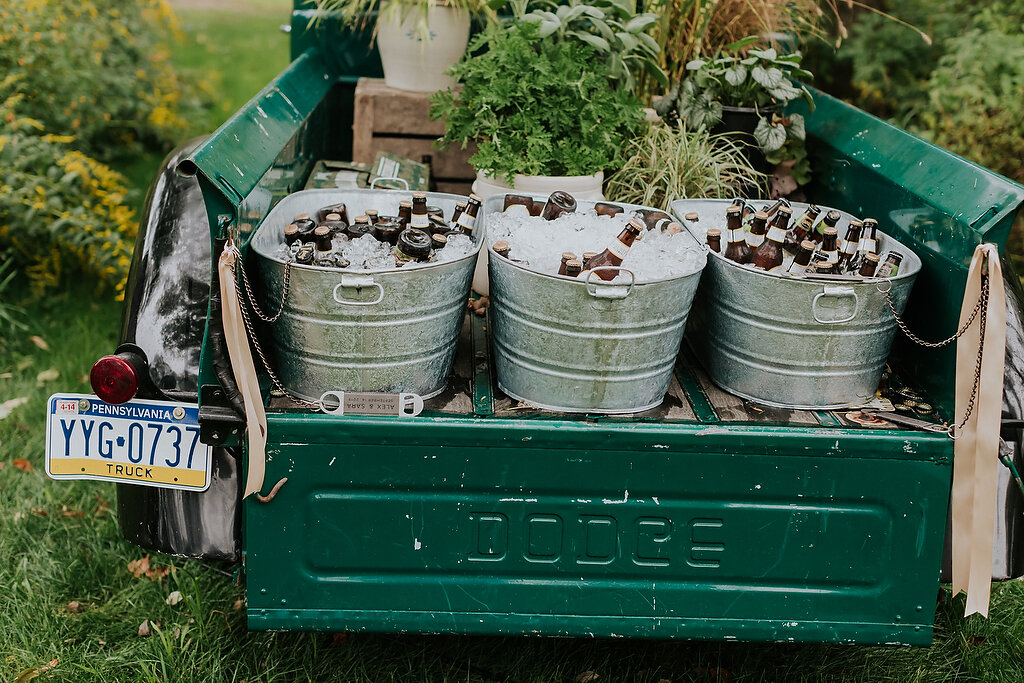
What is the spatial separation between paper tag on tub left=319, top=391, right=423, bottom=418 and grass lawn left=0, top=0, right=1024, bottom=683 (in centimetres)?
93

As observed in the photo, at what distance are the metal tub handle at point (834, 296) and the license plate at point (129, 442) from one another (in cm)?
142

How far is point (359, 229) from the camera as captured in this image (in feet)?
7.93

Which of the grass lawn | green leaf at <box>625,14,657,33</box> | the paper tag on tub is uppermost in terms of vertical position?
green leaf at <box>625,14,657,33</box>

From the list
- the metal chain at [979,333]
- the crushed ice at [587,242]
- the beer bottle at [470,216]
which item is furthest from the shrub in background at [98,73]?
the metal chain at [979,333]

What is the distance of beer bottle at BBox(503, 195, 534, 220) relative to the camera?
8.24 ft

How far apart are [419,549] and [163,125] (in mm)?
5795

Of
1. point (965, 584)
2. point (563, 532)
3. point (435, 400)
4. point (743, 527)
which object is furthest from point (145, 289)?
point (965, 584)

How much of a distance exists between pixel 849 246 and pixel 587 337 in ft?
2.97

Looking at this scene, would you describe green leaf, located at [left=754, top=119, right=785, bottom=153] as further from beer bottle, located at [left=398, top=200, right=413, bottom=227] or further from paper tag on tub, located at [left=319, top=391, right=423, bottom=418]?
paper tag on tub, located at [left=319, top=391, right=423, bottom=418]

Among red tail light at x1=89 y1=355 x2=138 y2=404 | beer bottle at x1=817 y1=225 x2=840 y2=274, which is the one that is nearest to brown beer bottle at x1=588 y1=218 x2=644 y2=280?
beer bottle at x1=817 y1=225 x2=840 y2=274

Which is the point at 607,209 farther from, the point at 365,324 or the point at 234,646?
the point at 234,646

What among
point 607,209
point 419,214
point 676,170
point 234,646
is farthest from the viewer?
point 676,170

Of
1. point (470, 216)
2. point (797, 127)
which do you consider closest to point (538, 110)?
point (470, 216)

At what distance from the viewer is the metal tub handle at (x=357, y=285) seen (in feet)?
6.24
